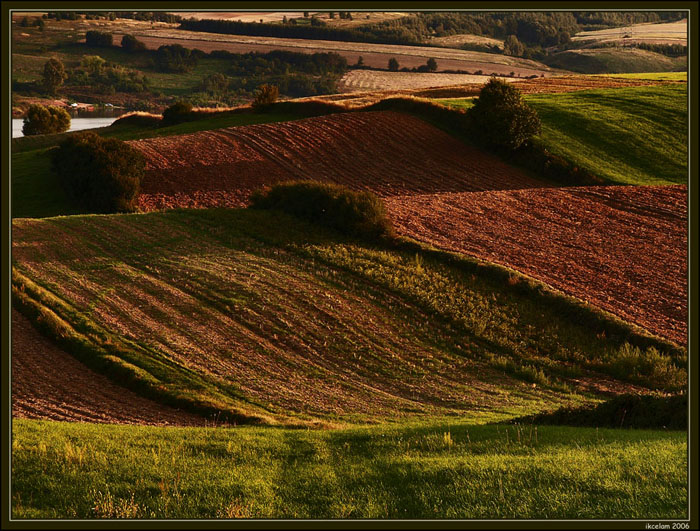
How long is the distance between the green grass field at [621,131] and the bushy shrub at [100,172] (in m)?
35.9

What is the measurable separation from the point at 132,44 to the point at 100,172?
334ft

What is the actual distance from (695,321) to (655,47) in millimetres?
174958

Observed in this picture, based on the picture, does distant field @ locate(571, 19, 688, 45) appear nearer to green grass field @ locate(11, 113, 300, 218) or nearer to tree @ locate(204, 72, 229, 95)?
tree @ locate(204, 72, 229, 95)

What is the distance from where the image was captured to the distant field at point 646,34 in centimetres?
17176

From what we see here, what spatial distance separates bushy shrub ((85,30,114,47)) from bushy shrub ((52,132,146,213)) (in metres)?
101

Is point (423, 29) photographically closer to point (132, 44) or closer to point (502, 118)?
point (132, 44)

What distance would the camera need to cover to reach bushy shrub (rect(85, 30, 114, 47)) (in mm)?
143750

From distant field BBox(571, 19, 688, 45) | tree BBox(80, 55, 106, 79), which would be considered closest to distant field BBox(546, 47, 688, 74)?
distant field BBox(571, 19, 688, 45)

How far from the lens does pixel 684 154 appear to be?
212 ft

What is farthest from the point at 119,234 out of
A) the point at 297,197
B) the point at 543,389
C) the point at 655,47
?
the point at 655,47

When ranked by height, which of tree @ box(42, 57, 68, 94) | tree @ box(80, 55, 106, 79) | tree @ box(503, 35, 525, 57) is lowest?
tree @ box(42, 57, 68, 94)

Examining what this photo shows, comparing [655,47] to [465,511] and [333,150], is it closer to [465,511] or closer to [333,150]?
[333,150]

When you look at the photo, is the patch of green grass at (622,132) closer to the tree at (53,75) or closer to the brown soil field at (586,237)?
the brown soil field at (586,237)

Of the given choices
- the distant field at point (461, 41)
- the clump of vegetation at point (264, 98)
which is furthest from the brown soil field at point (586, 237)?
the distant field at point (461, 41)
